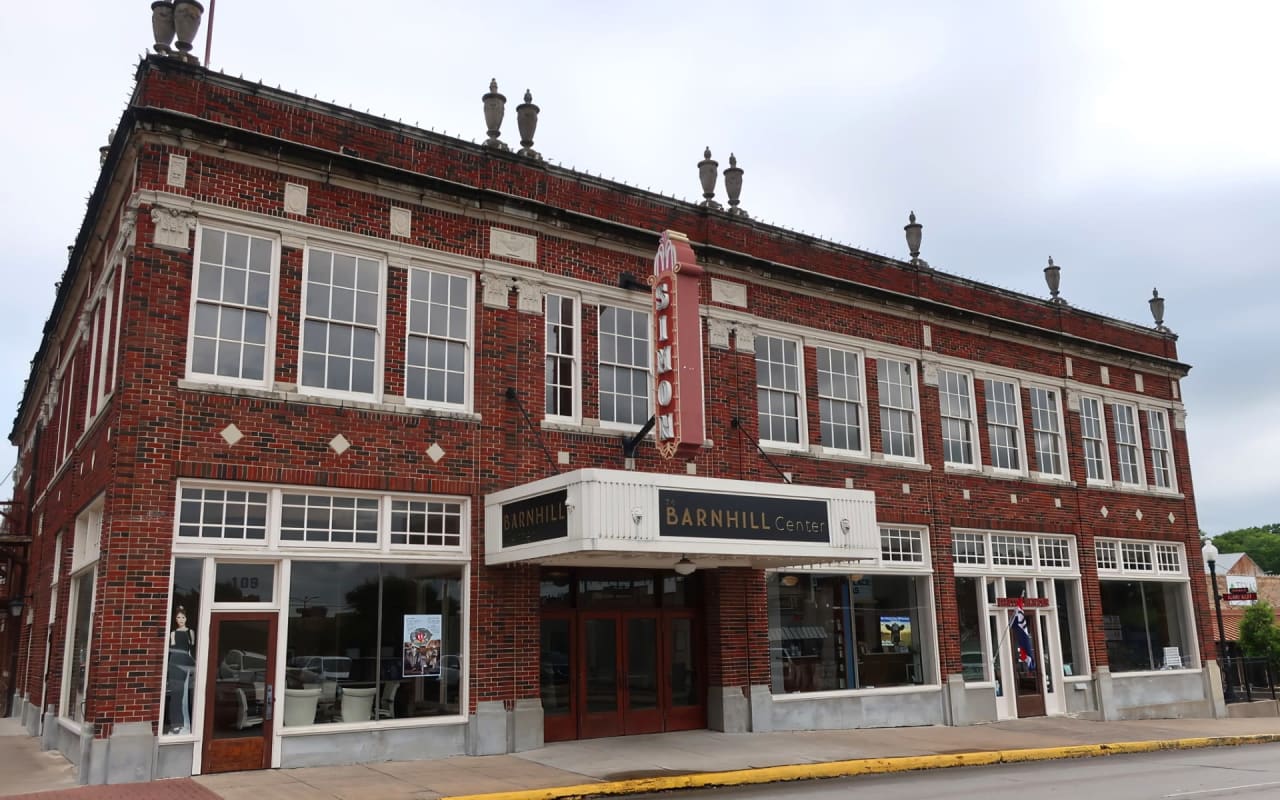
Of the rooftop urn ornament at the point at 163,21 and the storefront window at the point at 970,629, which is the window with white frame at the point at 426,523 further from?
the storefront window at the point at 970,629

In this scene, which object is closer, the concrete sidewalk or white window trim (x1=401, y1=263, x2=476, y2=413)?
the concrete sidewalk

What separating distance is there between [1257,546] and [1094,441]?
425ft

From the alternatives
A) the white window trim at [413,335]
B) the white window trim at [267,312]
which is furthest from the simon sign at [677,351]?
the white window trim at [267,312]

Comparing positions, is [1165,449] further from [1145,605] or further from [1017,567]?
[1017,567]

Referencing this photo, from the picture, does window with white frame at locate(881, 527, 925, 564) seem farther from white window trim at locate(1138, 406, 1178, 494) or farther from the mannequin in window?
the mannequin in window

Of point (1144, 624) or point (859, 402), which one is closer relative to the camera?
point (859, 402)

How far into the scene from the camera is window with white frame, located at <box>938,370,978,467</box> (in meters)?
23.4

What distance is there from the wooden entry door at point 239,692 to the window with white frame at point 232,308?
11.2 ft

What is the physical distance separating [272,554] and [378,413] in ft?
8.34

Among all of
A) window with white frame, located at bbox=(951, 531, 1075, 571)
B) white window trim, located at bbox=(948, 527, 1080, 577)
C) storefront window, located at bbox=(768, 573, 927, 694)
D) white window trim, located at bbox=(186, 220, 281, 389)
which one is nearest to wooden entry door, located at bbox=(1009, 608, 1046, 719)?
white window trim, located at bbox=(948, 527, 1080, 577)

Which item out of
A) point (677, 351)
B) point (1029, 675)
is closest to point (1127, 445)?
point (1029, 675)

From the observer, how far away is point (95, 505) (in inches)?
621

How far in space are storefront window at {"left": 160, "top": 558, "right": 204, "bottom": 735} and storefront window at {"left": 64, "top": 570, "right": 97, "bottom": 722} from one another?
2.14 meters

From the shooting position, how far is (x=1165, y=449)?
94.0 feet
